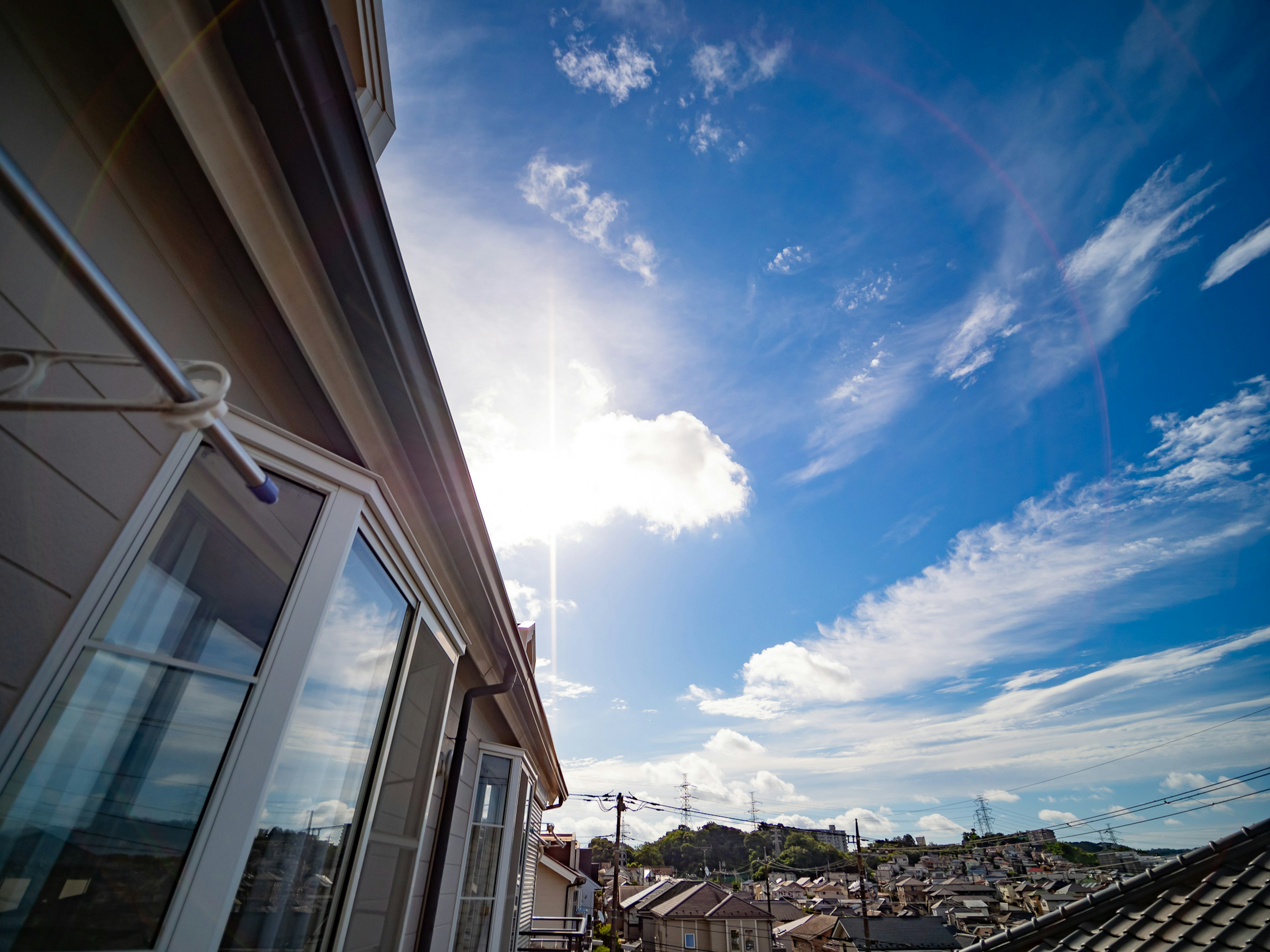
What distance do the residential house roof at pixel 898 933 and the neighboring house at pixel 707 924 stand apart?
12.8 feet

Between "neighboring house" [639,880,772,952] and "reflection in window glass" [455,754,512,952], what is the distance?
29.1m

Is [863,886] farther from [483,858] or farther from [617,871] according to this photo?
[483,858]

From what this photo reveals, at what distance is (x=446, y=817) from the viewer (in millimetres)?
3729

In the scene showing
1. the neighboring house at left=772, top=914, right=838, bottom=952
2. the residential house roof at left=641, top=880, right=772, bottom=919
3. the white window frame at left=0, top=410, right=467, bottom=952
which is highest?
the white window frame at left=0, top=410, right=467, bottom=952

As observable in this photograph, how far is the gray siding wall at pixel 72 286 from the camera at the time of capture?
100 centimetres

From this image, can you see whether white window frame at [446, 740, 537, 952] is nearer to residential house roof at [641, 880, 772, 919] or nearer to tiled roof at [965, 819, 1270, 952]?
tiled roof at [965, 819, 1270, 952]

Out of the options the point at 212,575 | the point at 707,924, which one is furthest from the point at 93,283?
the point at 707,924

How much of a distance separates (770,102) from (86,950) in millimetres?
8698

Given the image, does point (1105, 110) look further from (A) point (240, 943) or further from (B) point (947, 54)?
(A) point (240, 943)

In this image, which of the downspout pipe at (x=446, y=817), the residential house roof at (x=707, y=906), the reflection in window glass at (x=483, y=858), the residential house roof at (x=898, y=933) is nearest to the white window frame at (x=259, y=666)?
the downspout pipe at (x=446, y=817)

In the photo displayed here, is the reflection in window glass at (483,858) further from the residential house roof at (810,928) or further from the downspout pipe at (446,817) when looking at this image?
the residential house roof at (810,928)

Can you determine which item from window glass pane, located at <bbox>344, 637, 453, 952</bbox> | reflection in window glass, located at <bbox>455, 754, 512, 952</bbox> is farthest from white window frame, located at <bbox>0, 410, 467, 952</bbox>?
reflection in window glass, located at <bbox>455, 754, 512, 952</bbox>

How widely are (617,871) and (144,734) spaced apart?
2412 centimetres

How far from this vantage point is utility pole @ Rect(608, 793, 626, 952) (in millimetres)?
17095
